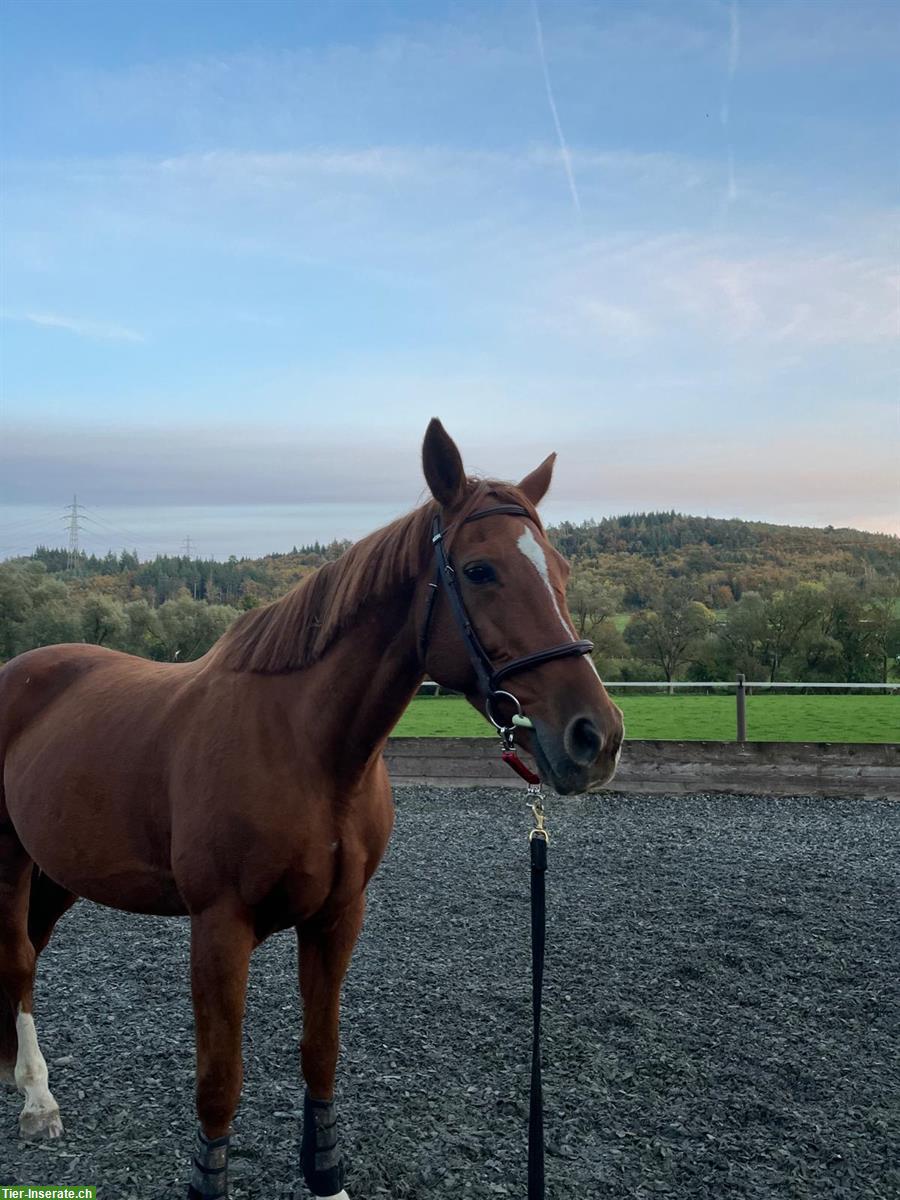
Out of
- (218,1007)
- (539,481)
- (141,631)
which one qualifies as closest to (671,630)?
(141,631)

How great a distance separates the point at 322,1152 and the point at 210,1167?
40cm

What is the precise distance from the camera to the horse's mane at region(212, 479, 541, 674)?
2.09 m

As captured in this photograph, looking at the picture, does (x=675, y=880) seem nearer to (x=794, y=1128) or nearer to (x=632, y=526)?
(x=794, y=1128)

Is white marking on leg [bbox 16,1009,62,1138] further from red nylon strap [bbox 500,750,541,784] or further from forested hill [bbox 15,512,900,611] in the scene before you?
forested hill [bbox 15,512,900,611]

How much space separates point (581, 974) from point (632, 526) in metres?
18.7

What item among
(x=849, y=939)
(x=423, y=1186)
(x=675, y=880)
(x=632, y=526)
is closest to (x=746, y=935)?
(x=849, y=939)

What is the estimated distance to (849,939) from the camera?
4840mm

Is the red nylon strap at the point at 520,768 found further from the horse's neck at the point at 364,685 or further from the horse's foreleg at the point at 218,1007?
the horse's foreleg at the point at 218,1007

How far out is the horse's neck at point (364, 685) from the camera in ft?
7.05

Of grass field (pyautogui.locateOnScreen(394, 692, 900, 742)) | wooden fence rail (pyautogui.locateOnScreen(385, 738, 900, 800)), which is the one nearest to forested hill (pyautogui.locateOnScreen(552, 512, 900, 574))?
grass field (pyautogui.locateOnScreen(394, 692, 900, 742))

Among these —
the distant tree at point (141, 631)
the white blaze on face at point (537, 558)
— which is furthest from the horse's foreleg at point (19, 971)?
the distant tree at point (141, 631)

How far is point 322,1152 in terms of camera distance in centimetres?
Answer: 246

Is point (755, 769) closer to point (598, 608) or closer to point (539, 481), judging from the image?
point (598, 608)

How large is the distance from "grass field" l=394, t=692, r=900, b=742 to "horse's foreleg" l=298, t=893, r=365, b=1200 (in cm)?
847
